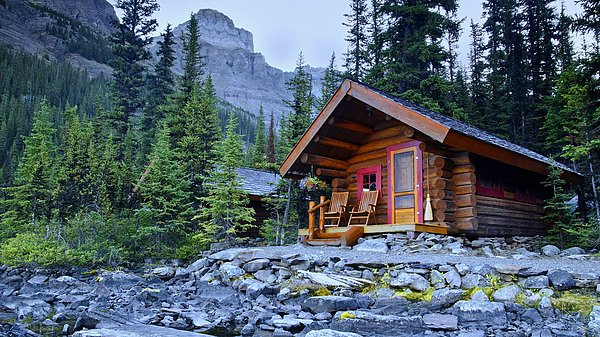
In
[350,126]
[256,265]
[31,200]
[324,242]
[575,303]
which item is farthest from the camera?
[31,200]

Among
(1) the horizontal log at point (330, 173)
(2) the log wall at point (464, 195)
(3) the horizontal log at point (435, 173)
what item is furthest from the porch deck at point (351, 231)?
(1) the horizontal log at point (330, 173)

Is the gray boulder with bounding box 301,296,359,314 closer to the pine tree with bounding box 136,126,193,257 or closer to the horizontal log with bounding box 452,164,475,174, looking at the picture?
the horizontal log with bounding box 452,164,475,174

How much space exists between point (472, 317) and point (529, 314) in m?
0.70

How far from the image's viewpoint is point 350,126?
12047 mm

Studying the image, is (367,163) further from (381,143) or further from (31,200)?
(31,200)

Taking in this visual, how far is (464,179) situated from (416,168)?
1.19 metres

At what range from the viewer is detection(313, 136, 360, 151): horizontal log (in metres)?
12.2

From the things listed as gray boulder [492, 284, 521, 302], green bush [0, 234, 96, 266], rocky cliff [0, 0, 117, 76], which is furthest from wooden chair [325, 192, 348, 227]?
rocky cliff [0, 0, 117, 76]

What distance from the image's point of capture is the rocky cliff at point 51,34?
9338cm

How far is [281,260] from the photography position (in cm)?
915

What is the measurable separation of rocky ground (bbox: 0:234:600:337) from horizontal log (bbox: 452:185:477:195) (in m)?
1.22

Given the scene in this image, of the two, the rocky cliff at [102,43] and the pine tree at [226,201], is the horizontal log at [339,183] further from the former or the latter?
the rocky cliff at [102,43]

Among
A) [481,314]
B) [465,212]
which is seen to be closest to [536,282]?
[481,314]

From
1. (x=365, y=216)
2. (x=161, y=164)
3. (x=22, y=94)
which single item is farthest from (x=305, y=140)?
(x=22, y=94)
